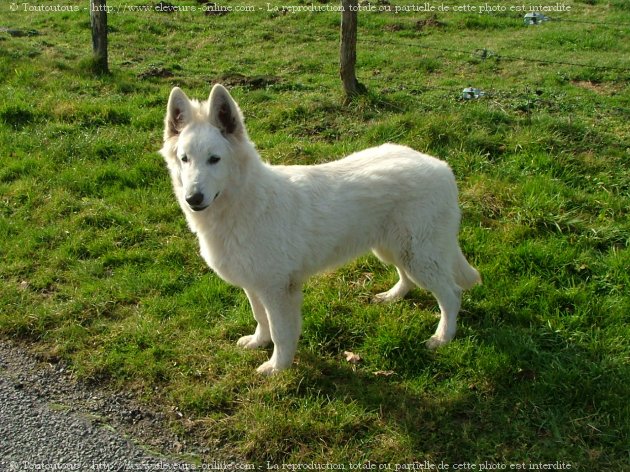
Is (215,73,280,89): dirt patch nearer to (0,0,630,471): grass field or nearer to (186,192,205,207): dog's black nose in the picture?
(0,0,630,471): grass field

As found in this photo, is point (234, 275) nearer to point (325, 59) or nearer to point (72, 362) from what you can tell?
point (72, 362)

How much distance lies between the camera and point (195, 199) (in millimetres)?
3445

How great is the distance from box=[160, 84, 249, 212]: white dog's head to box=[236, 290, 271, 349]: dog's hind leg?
104 cm

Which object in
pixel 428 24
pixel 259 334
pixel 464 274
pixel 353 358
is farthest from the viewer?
pixel 428 24

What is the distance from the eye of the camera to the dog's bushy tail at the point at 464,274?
444 cm

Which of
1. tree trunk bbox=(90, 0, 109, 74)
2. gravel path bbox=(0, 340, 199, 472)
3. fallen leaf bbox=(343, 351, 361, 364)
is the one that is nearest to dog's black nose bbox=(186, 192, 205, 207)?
gravel path bbox=(0, 340, 199, 472)

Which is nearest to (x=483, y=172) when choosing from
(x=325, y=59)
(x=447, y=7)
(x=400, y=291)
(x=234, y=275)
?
(x=400, y=291)

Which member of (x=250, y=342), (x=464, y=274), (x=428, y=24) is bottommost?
(x=250, y=342)

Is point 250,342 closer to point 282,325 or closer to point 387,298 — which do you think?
point 282,325

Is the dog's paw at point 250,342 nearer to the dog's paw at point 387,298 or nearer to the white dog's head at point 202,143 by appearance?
the dog's paw at point 387,298

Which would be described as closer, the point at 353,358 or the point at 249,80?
the point at 353,358

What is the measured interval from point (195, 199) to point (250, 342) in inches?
57.7

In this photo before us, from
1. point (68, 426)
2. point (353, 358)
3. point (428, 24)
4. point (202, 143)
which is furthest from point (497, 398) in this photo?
point (428, 24)

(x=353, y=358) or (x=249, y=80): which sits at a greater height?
(x=249, y=80)
